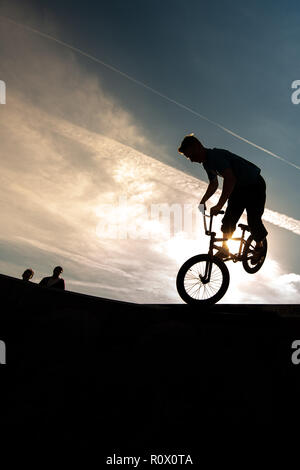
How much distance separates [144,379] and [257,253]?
3059mm

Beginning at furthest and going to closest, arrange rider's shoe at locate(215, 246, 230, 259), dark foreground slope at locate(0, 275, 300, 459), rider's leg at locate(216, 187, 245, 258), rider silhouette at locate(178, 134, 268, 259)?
rider's shoe at locate(215, 246, 230, 259) < rider's leg at locate(216, 187, 245, 258) < rider silhouette at locate(178, 134, 268, 259) < dark foreground slope at locate(0, 275, 300, 459)

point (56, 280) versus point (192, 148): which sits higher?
point (192, 148)

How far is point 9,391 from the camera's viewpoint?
Result: 11.2 feet

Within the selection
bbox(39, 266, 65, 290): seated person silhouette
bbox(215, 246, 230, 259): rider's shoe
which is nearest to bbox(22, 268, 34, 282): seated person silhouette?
bbox(39, 266, 65, 290): seated person silhouette

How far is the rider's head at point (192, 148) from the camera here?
15.9ft

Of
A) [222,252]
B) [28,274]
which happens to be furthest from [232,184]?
[28,274]

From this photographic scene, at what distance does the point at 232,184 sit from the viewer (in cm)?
466

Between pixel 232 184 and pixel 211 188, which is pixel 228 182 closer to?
pixel 232 184

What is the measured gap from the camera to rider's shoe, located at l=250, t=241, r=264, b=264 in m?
5.54

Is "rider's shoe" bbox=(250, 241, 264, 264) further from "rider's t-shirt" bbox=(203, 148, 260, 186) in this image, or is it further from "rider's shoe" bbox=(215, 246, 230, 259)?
"rider's t-shirt" bbox=(203, 148, 260, 186)

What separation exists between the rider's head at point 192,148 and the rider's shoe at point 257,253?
5.92ft

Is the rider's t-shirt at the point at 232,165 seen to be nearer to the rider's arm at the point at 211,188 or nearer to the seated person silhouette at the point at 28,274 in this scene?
the rider's arm at the point at 211,188

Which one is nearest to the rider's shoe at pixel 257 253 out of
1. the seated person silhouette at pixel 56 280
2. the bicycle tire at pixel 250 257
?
the bicycle tire at pixel 250 257

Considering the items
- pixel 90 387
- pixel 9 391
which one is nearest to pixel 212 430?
pixel 90 387
